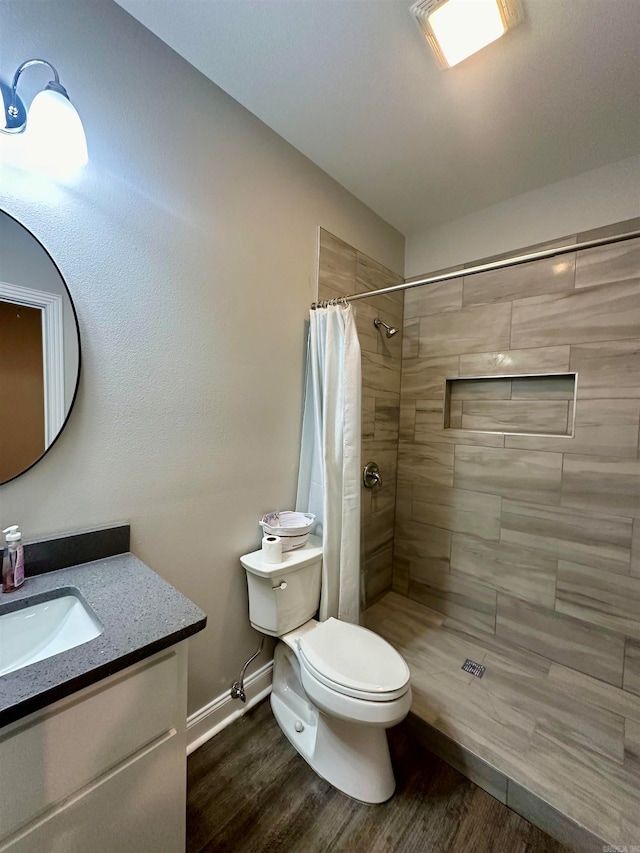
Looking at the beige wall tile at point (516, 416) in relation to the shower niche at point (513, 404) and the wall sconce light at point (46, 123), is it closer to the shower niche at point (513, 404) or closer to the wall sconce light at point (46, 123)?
the shower niche at point (513, 404)

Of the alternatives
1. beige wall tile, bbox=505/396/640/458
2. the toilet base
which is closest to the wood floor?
the toilet base

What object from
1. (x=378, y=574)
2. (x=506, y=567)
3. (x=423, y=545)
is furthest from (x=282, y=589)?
(x=506, y=567)

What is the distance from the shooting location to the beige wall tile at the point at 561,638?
174cm

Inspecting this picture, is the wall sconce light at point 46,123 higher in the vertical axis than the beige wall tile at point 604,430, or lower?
higher

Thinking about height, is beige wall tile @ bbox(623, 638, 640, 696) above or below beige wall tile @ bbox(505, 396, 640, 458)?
below

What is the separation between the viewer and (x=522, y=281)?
2002 mm

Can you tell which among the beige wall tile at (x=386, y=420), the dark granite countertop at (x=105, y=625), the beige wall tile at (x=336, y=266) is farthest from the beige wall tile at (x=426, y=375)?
the dark granite countertop at (x=105, y=625)

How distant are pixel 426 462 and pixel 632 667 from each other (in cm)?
139

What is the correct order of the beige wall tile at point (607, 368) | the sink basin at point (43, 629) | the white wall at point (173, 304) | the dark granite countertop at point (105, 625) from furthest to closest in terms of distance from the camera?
the beige wall tile at point (607, 368) → the white wall at point (173, 304) → the sink basin at point (43, 629) → the dark granite countertop at point (105, 625)

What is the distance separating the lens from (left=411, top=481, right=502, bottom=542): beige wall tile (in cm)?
209

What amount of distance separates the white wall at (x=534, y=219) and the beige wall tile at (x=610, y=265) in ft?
0.52

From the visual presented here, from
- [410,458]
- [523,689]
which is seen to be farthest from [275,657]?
[410,458]

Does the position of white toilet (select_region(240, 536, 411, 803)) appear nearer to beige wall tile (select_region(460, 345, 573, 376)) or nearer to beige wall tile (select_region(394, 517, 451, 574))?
beige wall tile (select_region(394, 517, 451, 574))

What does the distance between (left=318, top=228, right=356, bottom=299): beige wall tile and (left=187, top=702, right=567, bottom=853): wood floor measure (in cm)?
214
